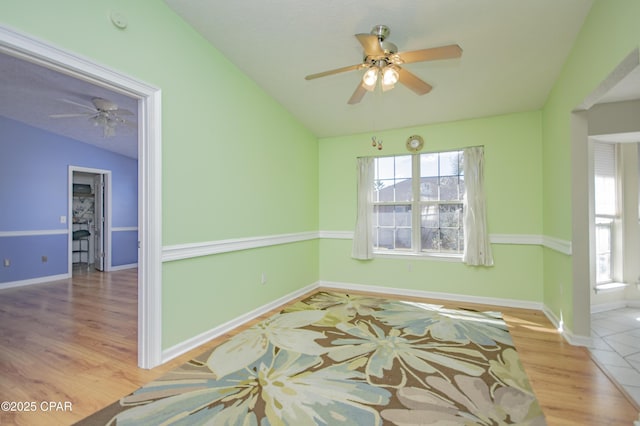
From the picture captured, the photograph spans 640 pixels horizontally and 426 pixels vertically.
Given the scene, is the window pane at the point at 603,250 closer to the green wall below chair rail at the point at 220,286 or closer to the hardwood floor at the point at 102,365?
the hardwood floor at the point at 102,365

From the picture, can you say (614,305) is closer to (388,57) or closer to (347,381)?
(347,381)

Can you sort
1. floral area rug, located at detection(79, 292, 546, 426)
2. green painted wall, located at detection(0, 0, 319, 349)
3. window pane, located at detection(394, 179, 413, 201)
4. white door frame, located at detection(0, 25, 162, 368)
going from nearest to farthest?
floral area rug, located at detection(79, 292, 546, 426)
green painted wall, located at detection(0, 0, 319, 349)
white door frame, located at detection(0, 25, 162, 368)
window pane, located at detection(394, 179, 413, 201)

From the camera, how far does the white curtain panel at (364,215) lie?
15.1 feet

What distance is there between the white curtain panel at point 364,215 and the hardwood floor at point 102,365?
141 cm

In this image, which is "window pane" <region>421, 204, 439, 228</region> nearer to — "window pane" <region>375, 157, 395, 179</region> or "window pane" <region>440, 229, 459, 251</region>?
"window pane" <region>440, 229, 459, 251</region>

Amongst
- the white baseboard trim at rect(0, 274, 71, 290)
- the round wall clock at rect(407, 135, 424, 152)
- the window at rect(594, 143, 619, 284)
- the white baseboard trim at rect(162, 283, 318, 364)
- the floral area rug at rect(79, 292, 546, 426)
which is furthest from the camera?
the white baseboard trim at rect(0, 274, 71, 290)

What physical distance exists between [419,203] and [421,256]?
80 cm

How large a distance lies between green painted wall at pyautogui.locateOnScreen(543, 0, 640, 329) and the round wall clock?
1478 mm

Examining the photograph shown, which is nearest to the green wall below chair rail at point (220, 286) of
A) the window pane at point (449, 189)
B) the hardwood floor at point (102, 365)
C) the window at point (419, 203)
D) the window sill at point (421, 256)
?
the hardwood floor at point (102, 365)

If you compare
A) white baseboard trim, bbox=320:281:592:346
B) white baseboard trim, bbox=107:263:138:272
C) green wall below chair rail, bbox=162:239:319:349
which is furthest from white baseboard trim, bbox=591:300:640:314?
white baseboard trim, bbox=107:263:138:272

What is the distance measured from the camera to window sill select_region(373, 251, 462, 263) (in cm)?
412

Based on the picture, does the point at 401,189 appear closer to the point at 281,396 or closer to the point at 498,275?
the point at 498,275

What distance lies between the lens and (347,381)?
2.05 metres

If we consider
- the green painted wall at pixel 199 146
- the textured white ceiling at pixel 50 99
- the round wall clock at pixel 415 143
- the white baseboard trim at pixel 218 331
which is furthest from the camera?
the round wall clock at pixel 415 143
